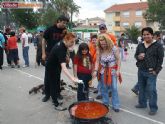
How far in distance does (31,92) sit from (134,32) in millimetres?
45287

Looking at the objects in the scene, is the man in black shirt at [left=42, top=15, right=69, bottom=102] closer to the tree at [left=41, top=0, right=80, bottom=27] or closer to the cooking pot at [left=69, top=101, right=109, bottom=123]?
the cooking pot at [left=69, top=101, right=109, bottom=123]

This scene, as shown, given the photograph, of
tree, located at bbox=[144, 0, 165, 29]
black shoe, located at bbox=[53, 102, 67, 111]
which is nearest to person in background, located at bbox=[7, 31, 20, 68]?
black shoe, located at bbox=[53, 102, 67, 111]

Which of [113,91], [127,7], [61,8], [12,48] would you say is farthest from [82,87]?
[127,7]

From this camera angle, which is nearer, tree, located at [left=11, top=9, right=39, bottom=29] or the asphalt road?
A: the asphalt road

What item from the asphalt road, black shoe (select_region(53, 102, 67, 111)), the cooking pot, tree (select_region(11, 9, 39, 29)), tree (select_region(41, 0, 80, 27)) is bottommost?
the asphalt road

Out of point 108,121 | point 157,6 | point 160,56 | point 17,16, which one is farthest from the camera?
point 17,16

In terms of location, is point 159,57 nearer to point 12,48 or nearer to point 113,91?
point 113,91

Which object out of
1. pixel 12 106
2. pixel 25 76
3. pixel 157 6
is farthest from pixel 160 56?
pixel 157 6

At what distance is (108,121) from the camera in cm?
548

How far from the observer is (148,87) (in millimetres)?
6402

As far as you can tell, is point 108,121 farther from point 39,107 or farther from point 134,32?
point 134,32

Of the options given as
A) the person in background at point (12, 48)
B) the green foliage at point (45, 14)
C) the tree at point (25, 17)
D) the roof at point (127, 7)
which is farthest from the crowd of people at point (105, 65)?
the roof at point (127, 7)

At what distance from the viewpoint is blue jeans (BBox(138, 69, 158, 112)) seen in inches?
250

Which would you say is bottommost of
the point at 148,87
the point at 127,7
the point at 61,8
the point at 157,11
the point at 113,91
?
the point at 113,91
